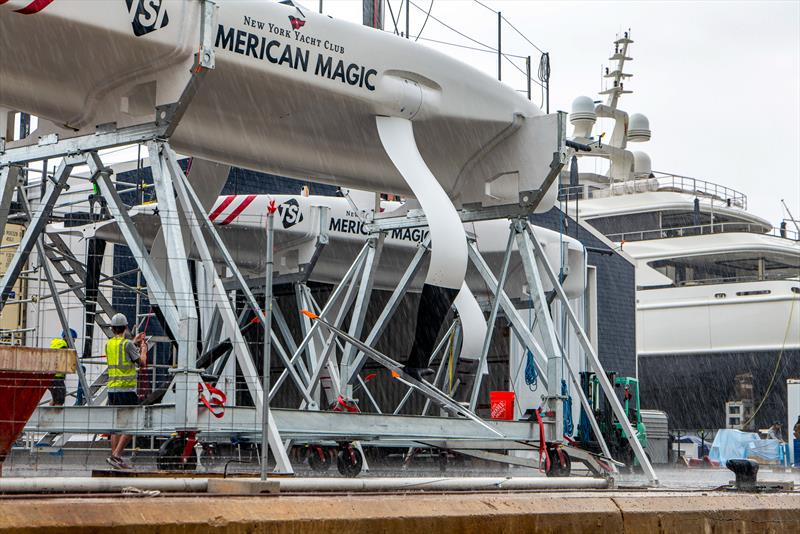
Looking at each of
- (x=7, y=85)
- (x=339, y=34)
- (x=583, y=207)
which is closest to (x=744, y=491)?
(x=339, y=34)

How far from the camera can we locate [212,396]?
10.4 metres

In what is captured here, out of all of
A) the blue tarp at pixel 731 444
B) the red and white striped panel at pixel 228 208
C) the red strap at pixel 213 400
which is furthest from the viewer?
the blue tarp at pixel 731 444

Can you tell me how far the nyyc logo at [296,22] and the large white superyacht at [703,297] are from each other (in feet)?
62.0

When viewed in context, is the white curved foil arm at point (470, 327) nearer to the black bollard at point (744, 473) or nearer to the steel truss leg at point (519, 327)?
the steel truss leg at point (519, 327)

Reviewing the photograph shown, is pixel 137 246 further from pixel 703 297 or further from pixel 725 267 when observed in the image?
pixel 725 267

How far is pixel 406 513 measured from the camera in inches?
226

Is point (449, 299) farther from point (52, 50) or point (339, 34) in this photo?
point (52, 50)

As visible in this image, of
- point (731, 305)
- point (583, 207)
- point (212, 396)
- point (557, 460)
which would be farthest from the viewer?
point (583, 207)

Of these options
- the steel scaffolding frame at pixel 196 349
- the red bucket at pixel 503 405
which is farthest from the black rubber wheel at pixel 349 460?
the red bucket at pixel 503 405

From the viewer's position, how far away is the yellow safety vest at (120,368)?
12.1 metres

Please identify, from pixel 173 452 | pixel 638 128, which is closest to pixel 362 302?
pixel 173 452

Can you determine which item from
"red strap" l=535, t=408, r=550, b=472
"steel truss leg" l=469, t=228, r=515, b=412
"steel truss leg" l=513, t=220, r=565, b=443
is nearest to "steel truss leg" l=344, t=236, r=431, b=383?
"steel truss leg" l=469, t=228, r=515, b=412

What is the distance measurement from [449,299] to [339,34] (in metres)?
3.31

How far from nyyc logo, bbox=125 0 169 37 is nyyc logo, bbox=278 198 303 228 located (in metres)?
7.20
